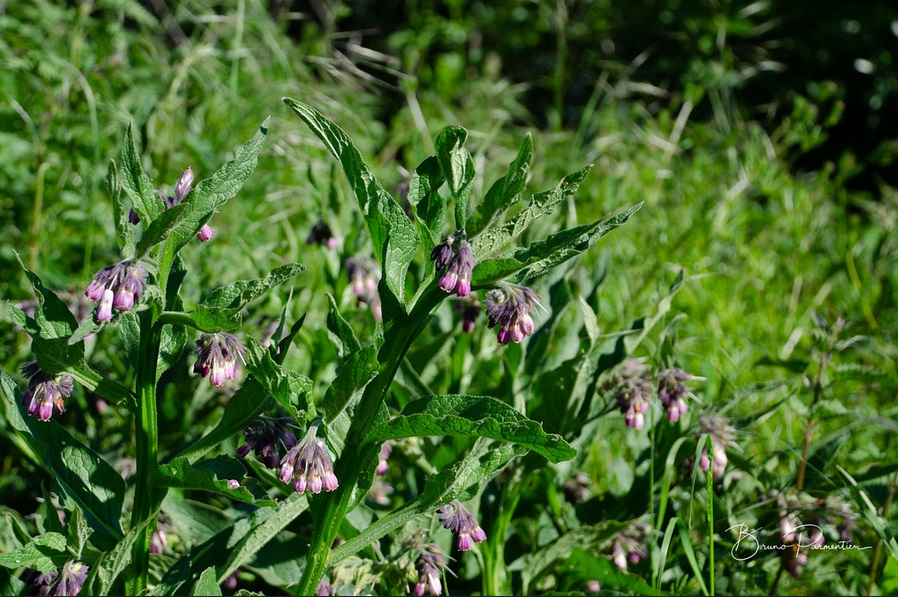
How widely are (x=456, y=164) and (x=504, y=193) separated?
0.30 feet

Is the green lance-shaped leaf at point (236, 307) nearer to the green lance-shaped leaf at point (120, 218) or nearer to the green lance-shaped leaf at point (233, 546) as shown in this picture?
the green lance-shaped leaf at point (120, 218)

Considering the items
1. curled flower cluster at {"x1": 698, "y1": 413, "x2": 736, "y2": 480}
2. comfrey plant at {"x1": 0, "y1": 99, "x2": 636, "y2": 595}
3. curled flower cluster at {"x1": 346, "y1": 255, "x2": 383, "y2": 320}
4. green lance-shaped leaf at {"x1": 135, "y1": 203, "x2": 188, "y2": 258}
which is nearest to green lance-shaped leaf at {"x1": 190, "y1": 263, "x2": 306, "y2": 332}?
comfrey plant at {"x1": 0, "y1": 99, "x2": 636, "y2": 595}

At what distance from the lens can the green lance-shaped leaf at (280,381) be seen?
142cm

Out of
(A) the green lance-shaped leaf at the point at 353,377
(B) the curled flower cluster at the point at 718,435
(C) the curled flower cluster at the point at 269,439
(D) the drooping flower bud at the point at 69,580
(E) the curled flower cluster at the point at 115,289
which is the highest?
(E) the curled flower cluster at the point at 115,289

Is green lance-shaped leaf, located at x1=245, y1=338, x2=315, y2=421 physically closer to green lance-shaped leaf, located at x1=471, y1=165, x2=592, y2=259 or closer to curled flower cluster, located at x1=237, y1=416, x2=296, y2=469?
curled flower cluster, located at x1=237, y1=416, x2=296, y2=469

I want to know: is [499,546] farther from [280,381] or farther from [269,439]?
[280,381]

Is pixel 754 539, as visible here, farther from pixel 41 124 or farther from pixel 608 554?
pixel 41 124

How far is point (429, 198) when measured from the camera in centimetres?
155

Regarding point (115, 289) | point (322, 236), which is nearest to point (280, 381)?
point (115, 289)

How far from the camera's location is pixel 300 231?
4281mm

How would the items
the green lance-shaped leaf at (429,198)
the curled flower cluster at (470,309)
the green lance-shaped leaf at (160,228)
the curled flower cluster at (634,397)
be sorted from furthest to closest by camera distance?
the curled flower cluster at (470,309)
the curled flower cluster at (634,397)
the green lance-shaped leaf at (429,198)
the green lance-shaped leaf at (160,228)

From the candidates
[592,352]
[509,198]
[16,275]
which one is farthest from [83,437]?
[509,198]

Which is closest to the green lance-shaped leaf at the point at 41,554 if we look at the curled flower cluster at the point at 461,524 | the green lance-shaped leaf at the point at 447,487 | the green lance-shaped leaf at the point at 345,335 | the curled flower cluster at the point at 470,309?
the green lance-shaped leaf at the point at 447,487

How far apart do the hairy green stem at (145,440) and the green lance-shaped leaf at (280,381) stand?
0.17 meters
